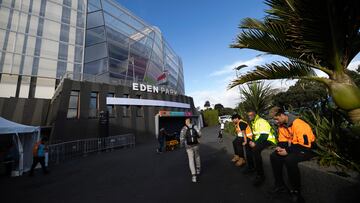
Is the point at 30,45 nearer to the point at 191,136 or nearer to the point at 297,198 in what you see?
the point at 191,136

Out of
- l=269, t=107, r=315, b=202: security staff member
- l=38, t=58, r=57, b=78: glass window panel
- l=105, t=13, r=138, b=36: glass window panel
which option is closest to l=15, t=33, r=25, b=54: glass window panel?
l=38, t=58, r=57, b=78: glass window panel

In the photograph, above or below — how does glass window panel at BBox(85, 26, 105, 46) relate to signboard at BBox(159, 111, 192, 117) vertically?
above

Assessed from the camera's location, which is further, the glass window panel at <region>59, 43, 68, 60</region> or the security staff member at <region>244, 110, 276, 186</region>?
the glass window panel at <region>59, 43, 68, 60</region>

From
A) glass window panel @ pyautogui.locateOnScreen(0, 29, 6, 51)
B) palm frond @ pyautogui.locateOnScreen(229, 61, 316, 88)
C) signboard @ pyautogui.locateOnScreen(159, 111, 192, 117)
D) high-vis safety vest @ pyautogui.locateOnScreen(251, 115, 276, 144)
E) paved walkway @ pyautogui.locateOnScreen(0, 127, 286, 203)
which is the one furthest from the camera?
signboard @ pyautogui.locateOnScreen(159, 111, 192, 117)

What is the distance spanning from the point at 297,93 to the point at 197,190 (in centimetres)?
4157

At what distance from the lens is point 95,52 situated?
28.8m

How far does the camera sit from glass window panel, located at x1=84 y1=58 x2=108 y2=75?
91.4 ft

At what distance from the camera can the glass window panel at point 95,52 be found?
28.4 m

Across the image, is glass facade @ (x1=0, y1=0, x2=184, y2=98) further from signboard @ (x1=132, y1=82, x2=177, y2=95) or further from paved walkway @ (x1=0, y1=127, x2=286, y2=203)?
paved walkway @ (x1=0, y1=127, x2=286, y2=203)

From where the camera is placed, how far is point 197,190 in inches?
191

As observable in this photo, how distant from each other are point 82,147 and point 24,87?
1419cm

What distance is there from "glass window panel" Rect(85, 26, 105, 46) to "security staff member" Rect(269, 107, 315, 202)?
29589mm

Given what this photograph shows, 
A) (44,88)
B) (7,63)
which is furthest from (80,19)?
(44,88)

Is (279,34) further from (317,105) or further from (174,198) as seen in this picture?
(174,198)
